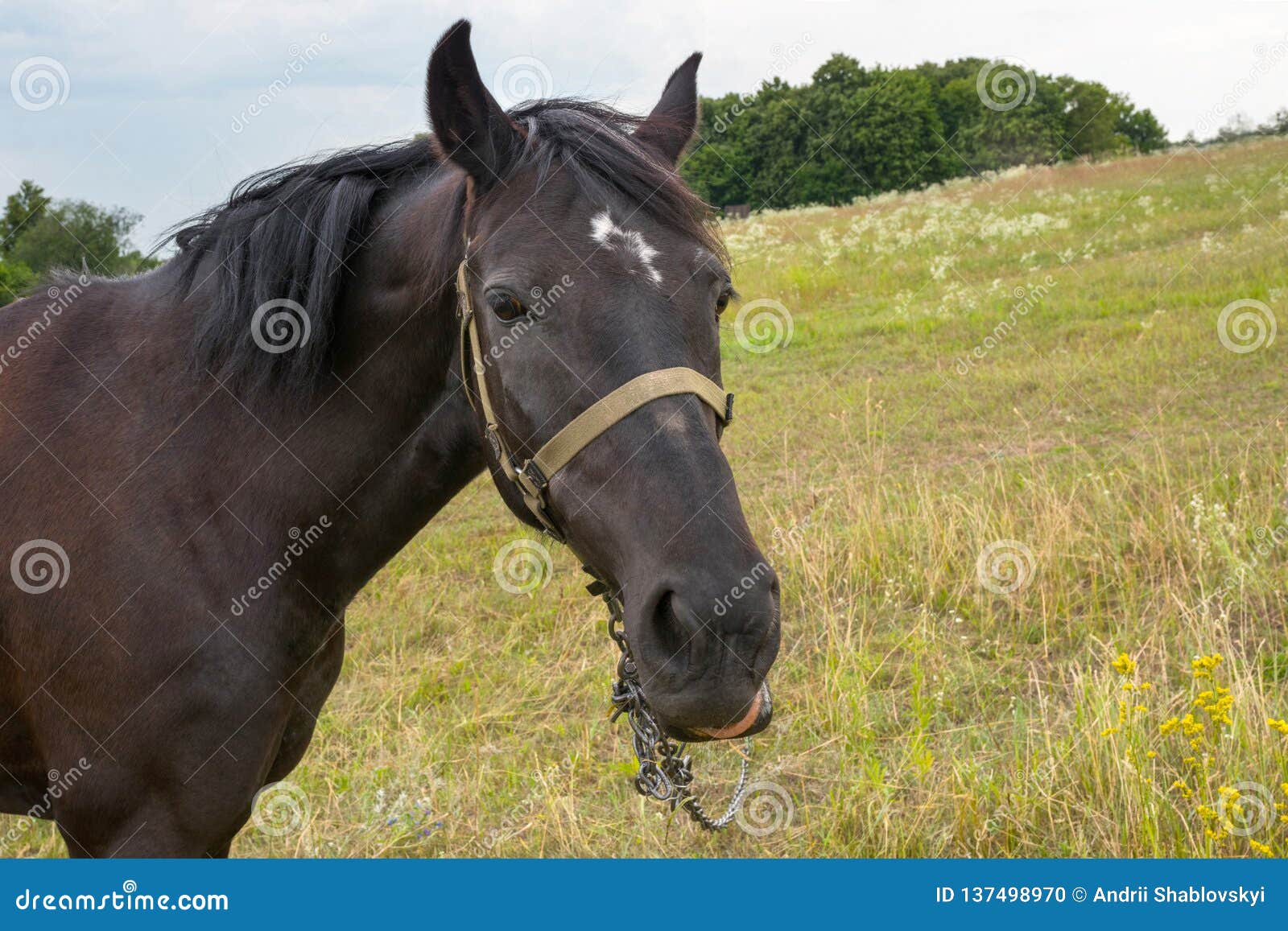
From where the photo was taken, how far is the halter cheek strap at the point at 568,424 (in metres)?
2.01

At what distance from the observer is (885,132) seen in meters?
36.9

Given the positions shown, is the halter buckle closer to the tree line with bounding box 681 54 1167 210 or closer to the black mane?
the black mane

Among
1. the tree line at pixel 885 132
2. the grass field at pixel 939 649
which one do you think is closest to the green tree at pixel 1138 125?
the tree line at pixel 885 132

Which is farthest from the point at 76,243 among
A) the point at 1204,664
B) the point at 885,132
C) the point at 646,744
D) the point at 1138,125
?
the point at 1138,125

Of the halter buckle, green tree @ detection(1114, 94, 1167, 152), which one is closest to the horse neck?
the halter buckle

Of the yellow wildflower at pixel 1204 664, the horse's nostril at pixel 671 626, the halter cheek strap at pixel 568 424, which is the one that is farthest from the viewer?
the yellow wildflower at pixel 1204 664

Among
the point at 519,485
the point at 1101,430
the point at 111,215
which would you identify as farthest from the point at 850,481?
the point at 111,215

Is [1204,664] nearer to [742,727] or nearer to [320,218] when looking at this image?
[742,727]

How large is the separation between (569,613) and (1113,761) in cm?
328

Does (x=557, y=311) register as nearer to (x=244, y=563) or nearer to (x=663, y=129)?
(x=663, y=129)

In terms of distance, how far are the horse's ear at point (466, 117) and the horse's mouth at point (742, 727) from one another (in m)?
1.49

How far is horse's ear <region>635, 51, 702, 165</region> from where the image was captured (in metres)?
2.77

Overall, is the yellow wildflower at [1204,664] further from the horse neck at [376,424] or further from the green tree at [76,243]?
the green tree at [76,243]

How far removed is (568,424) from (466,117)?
90cm
